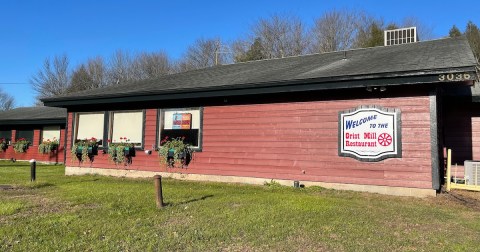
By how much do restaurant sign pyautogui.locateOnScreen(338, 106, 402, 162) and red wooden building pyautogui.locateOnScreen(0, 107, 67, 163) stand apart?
14807 millimetres

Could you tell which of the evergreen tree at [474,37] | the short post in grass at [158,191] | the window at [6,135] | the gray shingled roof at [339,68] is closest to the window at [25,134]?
the window at [6,135]

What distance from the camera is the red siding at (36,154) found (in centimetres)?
1966

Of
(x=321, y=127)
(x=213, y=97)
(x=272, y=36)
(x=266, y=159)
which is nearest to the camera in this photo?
(x=321, y=127)

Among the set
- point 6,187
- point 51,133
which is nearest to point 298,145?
point 6,187

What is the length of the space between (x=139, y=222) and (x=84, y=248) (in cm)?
122

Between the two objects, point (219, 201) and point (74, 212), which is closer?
point (74, 212)

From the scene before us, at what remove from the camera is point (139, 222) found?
5.76 meters

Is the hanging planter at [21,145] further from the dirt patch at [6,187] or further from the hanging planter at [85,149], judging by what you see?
the dirt patch at [6,187]

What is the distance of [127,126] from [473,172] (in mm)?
9621

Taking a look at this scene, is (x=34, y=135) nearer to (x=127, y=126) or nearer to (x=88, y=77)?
(x=127, y=126)

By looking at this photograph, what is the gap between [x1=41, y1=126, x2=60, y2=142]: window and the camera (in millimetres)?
20008

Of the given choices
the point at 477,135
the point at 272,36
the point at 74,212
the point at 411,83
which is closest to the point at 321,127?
the point at 411,83

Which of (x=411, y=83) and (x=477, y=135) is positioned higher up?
(x=411, y=83)

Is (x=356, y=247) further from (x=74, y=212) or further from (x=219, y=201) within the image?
(x=74, y=212)
